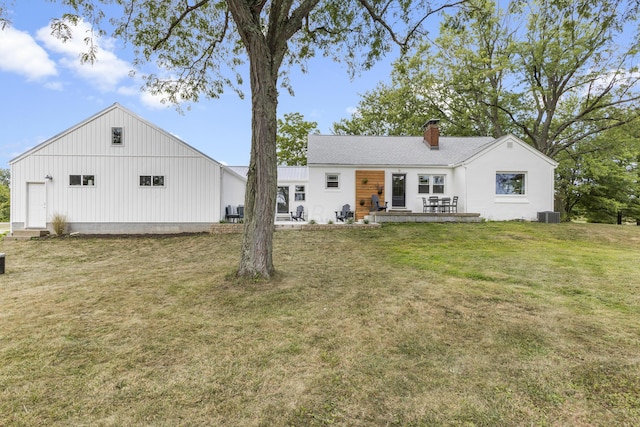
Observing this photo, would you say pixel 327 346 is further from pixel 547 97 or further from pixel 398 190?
pixel 547 97

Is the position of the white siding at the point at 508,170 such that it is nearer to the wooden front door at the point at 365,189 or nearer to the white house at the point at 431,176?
the white house at the point at 431,176

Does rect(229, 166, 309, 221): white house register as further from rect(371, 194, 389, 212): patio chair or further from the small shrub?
the small shrub

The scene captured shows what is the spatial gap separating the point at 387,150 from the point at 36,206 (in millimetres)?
17615

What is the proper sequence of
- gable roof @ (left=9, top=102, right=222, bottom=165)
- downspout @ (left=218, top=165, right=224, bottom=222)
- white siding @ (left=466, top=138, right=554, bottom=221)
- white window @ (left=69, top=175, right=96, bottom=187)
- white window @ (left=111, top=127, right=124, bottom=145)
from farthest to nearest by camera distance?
white siding @ (left=466, top=138, right=554, bottom=221)
downspout @ (left=218, top=165, right=224, bottom=222)
white window @ (left=111, top=127, right=124, bottom=145)
white window @ (left=69, top=175, right=96, bottom=187)
gable roof @ (left=9, top=102, right=222, bottom=165)

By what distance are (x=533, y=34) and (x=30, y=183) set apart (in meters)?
30.1

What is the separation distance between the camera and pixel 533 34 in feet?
68.2

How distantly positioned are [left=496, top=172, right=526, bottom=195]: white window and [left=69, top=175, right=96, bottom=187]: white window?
64.2ft

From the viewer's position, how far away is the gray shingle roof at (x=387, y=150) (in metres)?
17.0

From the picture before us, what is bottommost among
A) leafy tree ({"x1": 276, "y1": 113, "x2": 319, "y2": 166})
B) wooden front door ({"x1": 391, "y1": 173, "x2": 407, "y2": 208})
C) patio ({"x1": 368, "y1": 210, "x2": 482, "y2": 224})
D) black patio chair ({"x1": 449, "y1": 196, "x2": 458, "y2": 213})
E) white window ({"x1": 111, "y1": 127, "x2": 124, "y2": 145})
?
patio ({"x1": 368, "y1": 210, "x2": 482, "y2": 224})

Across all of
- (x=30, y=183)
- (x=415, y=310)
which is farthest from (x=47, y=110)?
(x=415, y=310)

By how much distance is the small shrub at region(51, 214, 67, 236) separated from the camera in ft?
43.6

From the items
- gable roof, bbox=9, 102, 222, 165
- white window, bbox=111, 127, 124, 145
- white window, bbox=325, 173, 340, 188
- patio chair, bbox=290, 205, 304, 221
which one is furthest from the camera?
patio chair, bbox=290, 205, 304, 221

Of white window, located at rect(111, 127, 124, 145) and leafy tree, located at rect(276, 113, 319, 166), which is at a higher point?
leafy tree, located at rect(276, 113, 319, 166)

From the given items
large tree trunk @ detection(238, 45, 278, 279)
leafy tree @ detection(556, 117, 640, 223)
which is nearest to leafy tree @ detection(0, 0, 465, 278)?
large tree trunk @ detection(238, 45, 278, 279)
